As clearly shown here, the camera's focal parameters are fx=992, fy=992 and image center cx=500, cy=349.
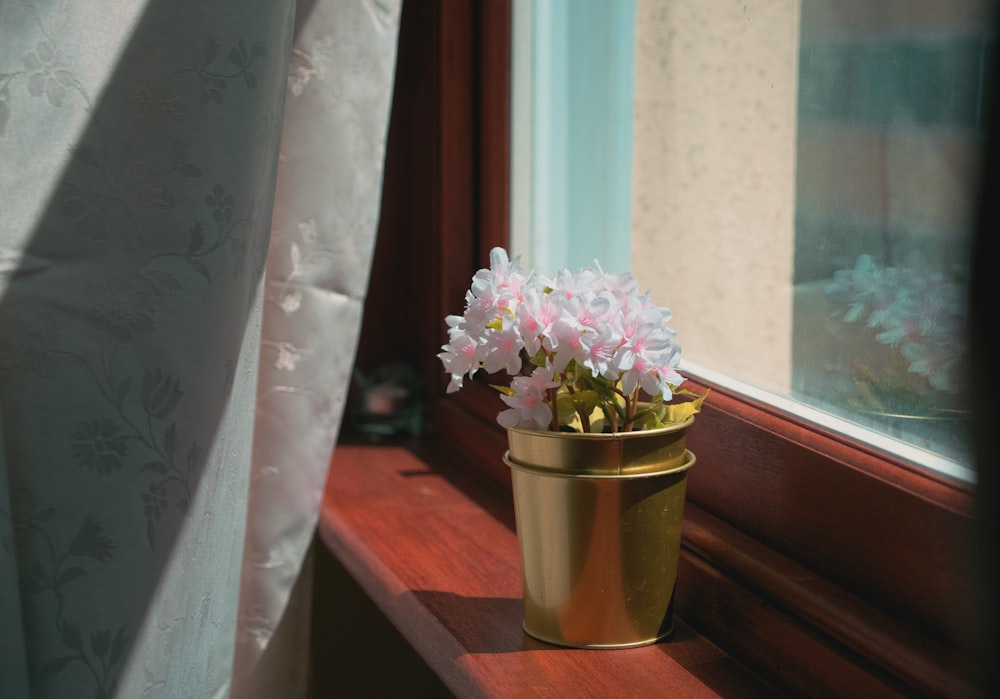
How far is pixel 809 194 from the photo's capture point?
83 centimetres

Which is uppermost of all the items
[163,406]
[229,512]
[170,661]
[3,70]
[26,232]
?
[3,70]

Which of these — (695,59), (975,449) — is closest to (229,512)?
(695,59)

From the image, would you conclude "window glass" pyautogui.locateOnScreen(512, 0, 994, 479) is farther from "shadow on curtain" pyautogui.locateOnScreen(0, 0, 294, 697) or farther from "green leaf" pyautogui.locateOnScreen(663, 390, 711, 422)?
"shadow on curtain" pyautogui.locateOnScreen(0, 0, 294, 697)

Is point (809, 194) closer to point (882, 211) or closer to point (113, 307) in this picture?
point (882, 211)

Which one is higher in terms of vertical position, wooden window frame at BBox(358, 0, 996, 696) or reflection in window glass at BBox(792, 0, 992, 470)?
reflection in window glass at BBox(792, 0, 992, 470)

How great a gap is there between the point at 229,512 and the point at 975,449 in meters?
0.76

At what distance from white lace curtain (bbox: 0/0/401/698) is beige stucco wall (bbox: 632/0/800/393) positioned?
0.40 metres

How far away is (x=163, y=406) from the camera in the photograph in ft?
2.54

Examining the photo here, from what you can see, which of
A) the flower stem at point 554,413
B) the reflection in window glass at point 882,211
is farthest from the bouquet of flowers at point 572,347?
the reflection in window glass at point 882,211

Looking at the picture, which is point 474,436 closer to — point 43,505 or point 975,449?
point 43,505

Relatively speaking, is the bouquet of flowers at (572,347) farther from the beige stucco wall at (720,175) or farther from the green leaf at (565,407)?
the beige stucco wall at (720,175)

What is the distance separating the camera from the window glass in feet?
A: 2.31

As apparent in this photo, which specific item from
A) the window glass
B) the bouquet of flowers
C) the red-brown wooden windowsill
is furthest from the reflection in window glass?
the red-brown wooden windowsill

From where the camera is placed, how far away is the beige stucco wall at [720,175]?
0.88 metres
